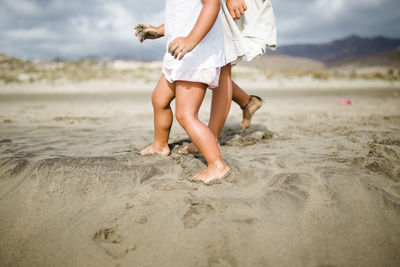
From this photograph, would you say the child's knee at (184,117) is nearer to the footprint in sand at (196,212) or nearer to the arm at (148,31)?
the footprint in sand at (196,212)

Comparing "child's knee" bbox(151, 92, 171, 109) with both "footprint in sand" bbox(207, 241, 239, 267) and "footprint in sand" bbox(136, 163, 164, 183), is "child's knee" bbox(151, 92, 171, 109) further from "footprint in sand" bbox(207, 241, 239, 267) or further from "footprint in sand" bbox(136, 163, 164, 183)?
"footprint in sand" bbox(207, 241, 239, 267)

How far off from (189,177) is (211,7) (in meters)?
1.02

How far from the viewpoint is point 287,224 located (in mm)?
1236

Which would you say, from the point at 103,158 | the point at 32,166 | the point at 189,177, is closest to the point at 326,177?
the point at 189,177

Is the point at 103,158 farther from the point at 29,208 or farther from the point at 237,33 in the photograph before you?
the point at 237,33

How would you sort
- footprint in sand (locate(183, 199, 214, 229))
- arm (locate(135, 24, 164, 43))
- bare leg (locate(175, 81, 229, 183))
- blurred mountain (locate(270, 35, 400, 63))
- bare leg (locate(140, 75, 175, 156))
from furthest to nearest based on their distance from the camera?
blurred mountain (locate(270, 35, 400, 63))
arm (locate(135, 24, 164, 43))
bare leg (locate(140, 75, 175, 156))
bare leg (locate(175, 81, 229, 183))
footprint in sand (locate(183, 199, 214, 229))

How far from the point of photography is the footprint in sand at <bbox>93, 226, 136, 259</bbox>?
3.78ft

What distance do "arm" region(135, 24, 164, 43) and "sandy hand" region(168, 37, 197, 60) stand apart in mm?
643

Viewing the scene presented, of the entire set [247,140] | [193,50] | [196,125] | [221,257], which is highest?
[193,50]

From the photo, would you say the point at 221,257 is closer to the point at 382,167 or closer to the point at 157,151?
the point at 157,151

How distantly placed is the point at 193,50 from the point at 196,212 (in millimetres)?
920

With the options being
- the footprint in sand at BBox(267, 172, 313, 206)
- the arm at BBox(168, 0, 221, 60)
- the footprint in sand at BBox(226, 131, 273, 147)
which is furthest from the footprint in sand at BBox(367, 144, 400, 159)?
the arm at BBox(168, 0, 221, 60)

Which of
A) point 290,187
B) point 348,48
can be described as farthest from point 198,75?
point 348,48

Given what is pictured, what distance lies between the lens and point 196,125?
1589 millimetres
